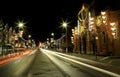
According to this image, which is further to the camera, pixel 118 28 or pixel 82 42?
pixel 82 42

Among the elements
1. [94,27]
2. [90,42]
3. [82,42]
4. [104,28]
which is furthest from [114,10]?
[82,42]

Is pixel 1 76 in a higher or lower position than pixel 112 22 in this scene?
lower

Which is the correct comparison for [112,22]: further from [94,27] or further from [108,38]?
[94,27]

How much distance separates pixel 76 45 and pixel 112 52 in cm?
4367

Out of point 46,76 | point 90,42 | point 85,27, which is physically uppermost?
point 85,27

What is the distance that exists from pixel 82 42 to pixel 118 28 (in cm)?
3482

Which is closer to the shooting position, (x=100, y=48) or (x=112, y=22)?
(x=112, y=22)

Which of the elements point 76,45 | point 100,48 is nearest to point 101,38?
point 100,48

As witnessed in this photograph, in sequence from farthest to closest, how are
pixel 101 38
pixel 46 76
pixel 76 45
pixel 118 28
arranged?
pixel 76 45
pixel 101 38
pixel 118 28
pixel 46 76

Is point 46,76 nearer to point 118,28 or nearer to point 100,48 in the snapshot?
point 118,28

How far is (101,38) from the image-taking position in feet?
205

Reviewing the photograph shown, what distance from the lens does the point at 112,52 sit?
5544 centimetres

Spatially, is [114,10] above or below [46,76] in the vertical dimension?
above

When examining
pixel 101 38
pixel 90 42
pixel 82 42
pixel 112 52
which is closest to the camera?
pixel 112 52
